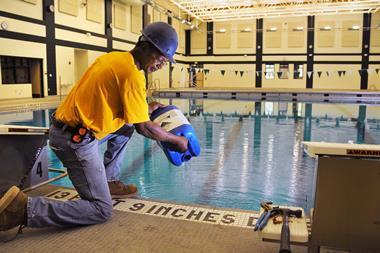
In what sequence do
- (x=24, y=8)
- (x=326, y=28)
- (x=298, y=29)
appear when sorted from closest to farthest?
(x=24, y=8)
(x=326, y=28)
(x=298, y=29)

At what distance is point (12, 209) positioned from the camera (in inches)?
85.0

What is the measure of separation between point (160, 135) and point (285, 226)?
0.97m

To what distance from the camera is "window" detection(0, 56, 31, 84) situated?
51.2ft

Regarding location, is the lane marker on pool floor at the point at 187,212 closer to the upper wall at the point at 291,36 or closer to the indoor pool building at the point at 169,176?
the indoor pool building at the point at 169,176

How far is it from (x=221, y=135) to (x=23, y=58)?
41.0ft

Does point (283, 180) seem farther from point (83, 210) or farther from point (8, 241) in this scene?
point (8, 241)

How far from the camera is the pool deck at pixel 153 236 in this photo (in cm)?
213

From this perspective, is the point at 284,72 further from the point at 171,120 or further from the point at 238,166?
the point at 171,120

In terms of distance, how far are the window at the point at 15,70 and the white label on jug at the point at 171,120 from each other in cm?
1479

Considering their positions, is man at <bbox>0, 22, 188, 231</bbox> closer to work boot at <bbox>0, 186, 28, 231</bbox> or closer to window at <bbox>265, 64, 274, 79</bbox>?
work boot at <bbox>0, 186, 28, 231</bbox>

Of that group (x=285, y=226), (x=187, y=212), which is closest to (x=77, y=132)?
(x=187, y=212)

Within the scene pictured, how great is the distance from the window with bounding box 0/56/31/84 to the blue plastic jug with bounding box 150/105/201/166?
48.6 ft

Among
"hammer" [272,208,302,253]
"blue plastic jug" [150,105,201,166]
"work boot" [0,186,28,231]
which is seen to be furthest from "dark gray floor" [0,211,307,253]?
"blue plastic jug" [150,105,201,166]

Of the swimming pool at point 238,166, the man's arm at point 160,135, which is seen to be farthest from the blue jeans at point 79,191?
the swimming pool at point 238,166
